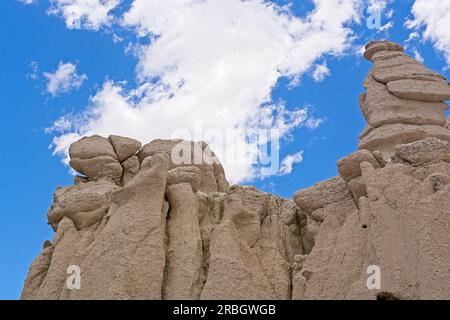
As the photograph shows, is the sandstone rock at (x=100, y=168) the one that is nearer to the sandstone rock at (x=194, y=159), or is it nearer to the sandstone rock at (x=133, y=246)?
the sandstone rock at (x=194, y=159)

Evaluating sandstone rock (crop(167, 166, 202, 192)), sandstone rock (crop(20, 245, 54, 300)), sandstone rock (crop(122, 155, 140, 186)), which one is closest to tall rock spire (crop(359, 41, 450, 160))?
sandstone rock (crop(167, 166, 202, 192))

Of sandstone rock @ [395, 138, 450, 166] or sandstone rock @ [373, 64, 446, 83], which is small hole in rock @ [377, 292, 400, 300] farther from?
sandstone rock @ [373, 64, 446, 83]

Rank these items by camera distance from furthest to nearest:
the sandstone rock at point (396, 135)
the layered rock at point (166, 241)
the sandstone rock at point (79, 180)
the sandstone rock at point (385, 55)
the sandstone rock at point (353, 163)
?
1. the sandstone rock at point (385, 55)
2. the sandstone rock at point (79, 180)
3. the sandstone rock at point (396, 135)
4. the sandstone rock at point (353, 163)
5. the layered rock at point (166, 241)

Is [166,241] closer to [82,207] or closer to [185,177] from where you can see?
[185,177]

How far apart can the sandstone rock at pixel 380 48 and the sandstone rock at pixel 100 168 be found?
882 centimetres

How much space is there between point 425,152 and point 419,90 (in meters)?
4.43

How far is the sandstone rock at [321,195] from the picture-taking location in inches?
599

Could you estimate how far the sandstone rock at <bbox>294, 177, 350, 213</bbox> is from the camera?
50.0ft

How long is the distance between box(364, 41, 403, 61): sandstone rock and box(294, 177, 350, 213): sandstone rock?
6.24 m

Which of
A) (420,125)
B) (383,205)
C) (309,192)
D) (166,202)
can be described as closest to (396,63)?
(420,125)

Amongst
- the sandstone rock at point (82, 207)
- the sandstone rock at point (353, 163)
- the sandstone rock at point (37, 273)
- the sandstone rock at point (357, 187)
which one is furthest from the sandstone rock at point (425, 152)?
the sandstone rock at point (37, 273)

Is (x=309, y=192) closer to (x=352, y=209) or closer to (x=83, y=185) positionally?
(x=352, y=209)

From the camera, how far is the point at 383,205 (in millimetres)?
13117
